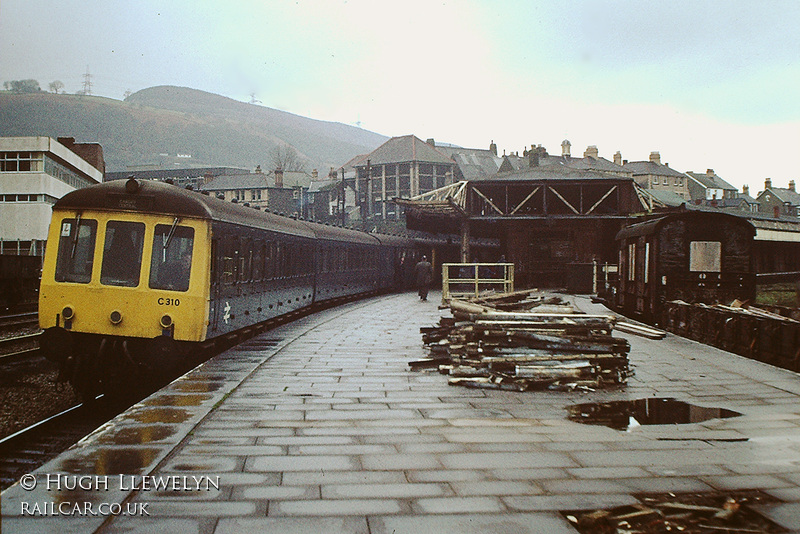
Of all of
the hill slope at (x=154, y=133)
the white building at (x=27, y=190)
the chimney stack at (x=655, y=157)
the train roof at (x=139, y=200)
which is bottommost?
the train roof at (x=139, y=200)

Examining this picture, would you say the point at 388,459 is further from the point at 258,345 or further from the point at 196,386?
the point at 258,345

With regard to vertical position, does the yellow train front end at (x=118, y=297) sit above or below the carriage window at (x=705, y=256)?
below

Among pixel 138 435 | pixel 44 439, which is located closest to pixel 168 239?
pixel 44 439

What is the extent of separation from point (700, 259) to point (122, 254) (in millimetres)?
13428

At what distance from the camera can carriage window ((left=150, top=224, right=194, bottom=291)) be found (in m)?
9.23

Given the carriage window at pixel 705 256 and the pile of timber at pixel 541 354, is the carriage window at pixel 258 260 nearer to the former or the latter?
the pile of timber at pixel 541 354

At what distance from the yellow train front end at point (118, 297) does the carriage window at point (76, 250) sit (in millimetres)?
14

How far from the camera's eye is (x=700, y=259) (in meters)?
16.2

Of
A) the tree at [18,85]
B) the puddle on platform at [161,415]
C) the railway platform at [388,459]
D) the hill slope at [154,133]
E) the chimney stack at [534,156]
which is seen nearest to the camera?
the railway platform at [388,459]

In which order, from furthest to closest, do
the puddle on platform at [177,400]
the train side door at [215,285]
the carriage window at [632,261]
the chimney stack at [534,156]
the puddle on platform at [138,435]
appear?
1. the chimney stack at [534,156]
2. the carriage window at [632,261]
3. the train side door at [215,285]
4. the puddle on platform at [177,400]
5. the puddle on platform at [138,435]

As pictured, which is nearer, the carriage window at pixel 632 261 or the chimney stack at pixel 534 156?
the carriage window at pixel 632 261

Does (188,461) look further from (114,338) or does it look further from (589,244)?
(589,244)

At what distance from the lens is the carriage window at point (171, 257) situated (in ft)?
30.3

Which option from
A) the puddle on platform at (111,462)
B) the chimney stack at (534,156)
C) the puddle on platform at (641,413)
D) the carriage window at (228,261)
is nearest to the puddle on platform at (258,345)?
the carriage window at (228,261)
